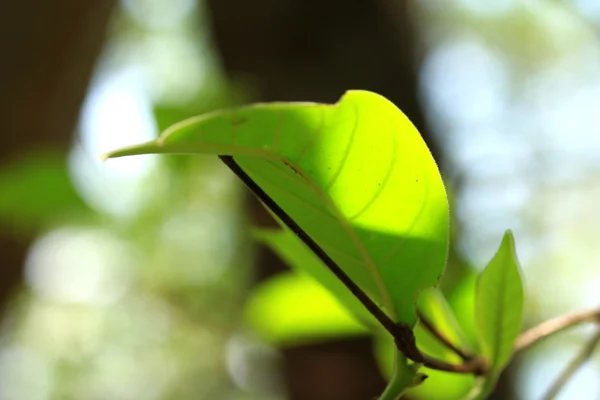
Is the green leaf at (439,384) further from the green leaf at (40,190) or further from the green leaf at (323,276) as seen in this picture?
the green leaf at (40,190)

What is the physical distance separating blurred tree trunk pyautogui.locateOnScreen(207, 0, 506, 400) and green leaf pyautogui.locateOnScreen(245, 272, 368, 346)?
35cm

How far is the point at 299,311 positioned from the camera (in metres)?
0.53

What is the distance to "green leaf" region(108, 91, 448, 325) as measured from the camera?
0.21m

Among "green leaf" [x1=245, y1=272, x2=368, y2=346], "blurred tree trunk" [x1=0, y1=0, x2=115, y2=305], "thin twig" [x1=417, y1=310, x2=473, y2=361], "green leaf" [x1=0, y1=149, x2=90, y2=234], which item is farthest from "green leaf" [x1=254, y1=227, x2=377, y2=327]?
"blurred tree trunk" [x1=0, y1=0, x2=115, y2=305]

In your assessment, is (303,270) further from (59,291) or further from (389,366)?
(59,291)

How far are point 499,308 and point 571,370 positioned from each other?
3.6 inches

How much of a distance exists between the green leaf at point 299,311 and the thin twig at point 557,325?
0.17 m

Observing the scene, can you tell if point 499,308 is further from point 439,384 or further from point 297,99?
point 297,99

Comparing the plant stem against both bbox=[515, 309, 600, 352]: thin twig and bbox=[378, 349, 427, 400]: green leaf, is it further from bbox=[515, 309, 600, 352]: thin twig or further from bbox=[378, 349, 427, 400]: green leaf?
bbox=[515, 309, 600, 352]: thin twig

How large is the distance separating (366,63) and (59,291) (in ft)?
12.6

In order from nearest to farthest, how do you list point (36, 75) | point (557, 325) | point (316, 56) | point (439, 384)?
point (557, 325)
point (439, 384)
point (316, 56)
point (36, 75)

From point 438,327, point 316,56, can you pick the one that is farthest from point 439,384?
point 316,56

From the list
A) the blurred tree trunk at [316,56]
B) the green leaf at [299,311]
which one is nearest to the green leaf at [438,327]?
the green leaf at [299,311]

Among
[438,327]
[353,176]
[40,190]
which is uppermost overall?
[353,176]
